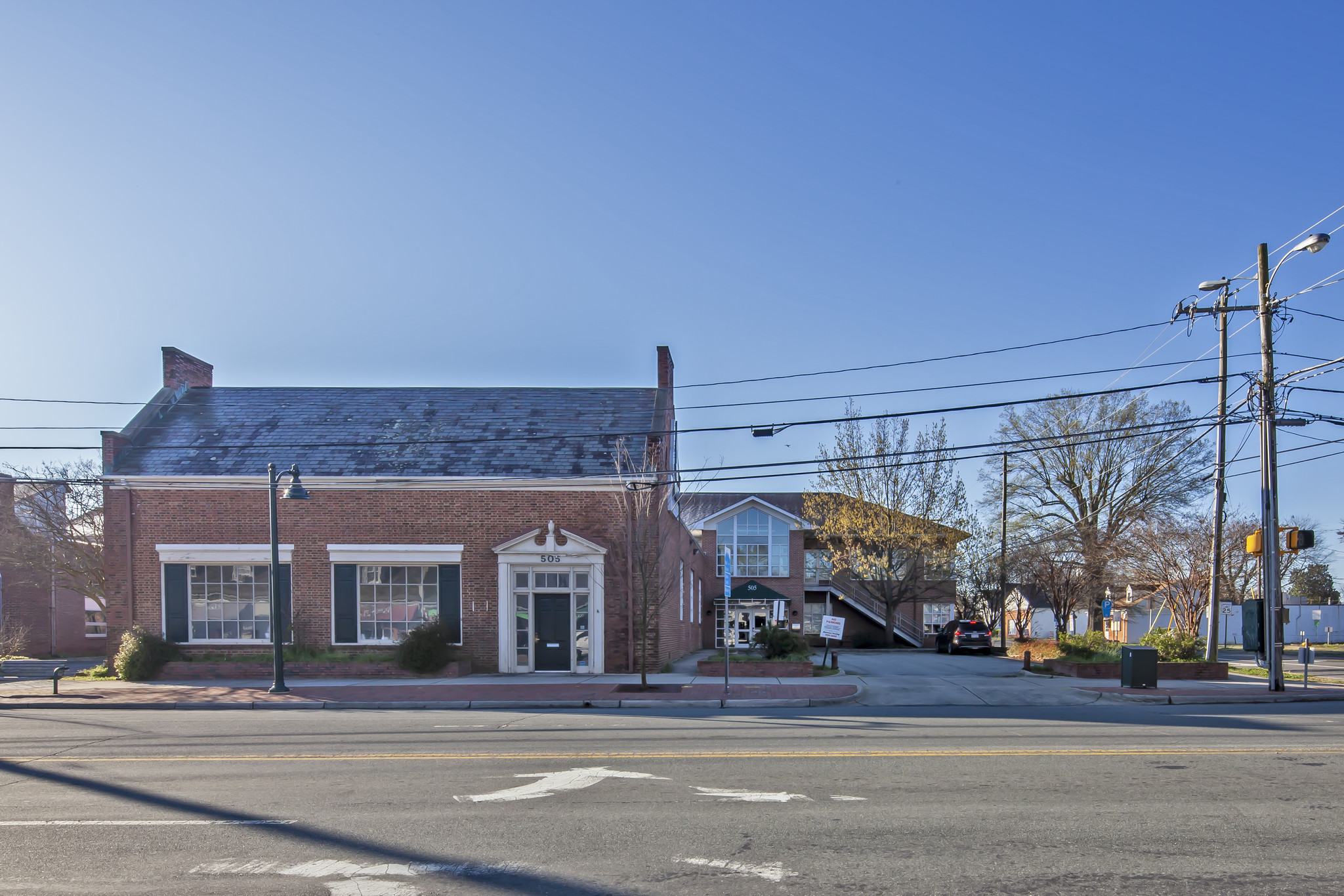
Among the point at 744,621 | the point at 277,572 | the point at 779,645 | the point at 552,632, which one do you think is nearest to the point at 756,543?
the point at 744,621

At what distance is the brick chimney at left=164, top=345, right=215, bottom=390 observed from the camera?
84.8ft

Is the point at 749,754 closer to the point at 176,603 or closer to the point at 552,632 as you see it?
the point at 552,632

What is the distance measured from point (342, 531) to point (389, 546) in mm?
1288

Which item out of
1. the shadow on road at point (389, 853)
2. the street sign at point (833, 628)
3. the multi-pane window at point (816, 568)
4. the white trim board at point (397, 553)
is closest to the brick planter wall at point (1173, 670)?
the street sign at point (833, 628)

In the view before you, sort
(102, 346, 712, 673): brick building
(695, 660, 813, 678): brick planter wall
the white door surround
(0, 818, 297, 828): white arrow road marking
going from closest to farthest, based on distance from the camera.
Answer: (0, 818, 297, 828): white arrow road marking < (695, 660, 813, 678): brick planter wall < the white door surround < (102, 346, 712, 673): brick building

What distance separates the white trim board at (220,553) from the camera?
21953mm

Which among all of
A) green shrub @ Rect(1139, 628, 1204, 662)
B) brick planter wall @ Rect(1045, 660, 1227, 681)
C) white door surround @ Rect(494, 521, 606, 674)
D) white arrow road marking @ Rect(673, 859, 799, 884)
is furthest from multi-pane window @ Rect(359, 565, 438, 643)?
green shrub @ Rect(1139, 628, 1204, 662)

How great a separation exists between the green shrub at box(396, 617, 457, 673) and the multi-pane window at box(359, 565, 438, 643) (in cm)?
92

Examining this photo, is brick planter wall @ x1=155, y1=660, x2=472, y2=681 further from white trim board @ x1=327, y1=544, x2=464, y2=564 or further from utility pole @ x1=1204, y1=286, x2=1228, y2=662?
utility pole @ x1=1204, y1=286, x2=1228, y2=662

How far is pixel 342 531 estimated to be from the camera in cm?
2202

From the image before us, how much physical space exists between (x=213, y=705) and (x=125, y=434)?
995 centimetres

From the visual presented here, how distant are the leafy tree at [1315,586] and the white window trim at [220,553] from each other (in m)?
58.0

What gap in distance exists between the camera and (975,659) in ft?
108

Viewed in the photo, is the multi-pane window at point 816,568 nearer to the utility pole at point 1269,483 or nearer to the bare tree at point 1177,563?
the bare tree at point 1177,563
